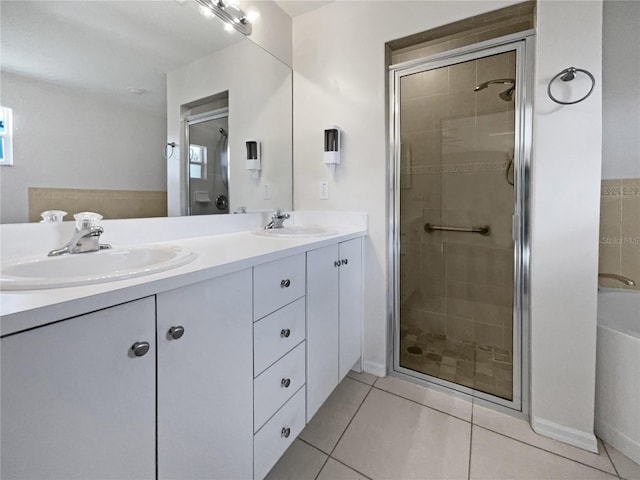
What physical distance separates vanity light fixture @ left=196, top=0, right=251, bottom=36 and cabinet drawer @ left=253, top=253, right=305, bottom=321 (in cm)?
133

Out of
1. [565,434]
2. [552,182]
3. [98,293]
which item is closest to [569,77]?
[552,182]

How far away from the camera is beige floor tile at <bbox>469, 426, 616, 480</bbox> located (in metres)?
1.12

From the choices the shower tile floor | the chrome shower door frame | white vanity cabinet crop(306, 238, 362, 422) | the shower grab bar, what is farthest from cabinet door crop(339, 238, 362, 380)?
the chrome shower door frame

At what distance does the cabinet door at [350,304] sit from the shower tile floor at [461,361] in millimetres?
336

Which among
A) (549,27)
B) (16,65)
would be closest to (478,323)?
(549,27)

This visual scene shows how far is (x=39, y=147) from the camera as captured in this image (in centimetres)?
91

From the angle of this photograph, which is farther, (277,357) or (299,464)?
(299,464)

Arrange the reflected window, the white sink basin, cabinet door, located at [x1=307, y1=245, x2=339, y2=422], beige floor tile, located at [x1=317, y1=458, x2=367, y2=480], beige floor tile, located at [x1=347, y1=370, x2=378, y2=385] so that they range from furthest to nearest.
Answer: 1. beige floor tile, located at [x1=347, y1=370, x2=378, y2=385]
2. the reflected window
3. cabinet door, located at [x1=307, y1=245, x2=339, y2=422]
4. beige floor tile, located at [x1=317, y1=458, x2=367, y2=480]
5. the white sink basin

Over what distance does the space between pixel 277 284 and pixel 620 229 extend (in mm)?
1777

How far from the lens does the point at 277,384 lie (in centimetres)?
103

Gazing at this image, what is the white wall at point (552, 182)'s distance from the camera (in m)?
1.21

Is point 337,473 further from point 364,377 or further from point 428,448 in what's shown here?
point 364,377

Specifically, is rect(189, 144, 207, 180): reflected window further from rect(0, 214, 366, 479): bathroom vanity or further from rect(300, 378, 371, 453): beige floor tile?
rect(300, 378, 371, 453): beige floor tile

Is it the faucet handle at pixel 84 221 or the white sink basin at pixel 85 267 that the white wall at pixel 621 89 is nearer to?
the white sink basin at pixel 85 267
